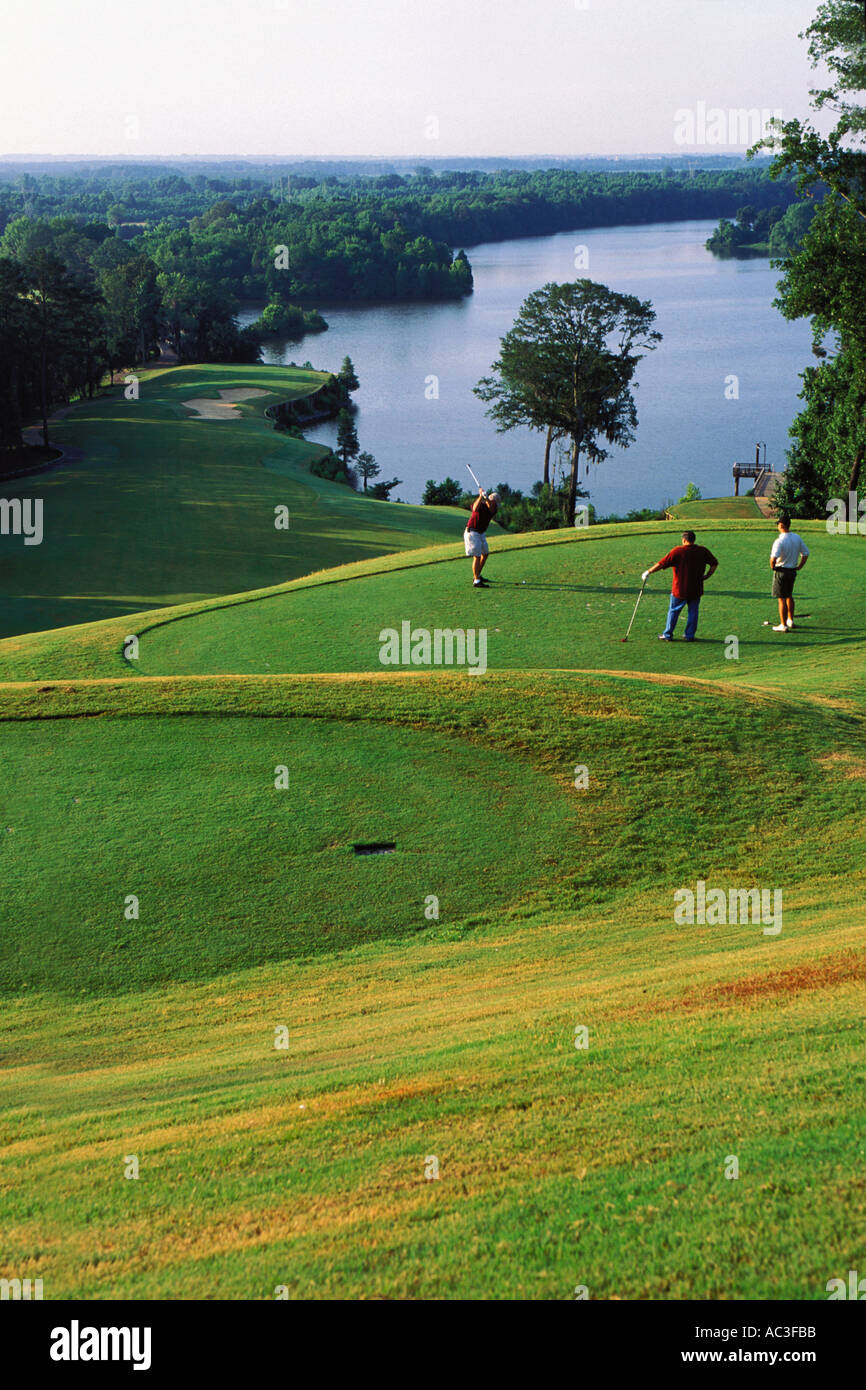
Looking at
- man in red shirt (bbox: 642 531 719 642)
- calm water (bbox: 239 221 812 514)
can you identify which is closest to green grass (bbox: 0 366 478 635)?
calm water (bbox: 239 221 812 514)

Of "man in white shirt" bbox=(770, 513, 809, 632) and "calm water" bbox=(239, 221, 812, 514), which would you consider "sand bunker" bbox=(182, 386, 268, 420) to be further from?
"man in white shirt" bbox=(770, 513, 809, 632)

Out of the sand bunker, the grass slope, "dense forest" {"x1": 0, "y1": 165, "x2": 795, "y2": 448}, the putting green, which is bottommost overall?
the grass slope

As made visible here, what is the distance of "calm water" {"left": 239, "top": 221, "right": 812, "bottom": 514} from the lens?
84.9 m

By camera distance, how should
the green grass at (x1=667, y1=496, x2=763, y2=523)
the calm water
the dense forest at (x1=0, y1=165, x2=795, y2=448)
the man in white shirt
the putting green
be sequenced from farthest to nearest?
the calm water
the dense forest at (x1=0, y1=165, x2=795, y2=448)
the green grass at (x1=667, y1=496, x2=763, y2=523)
the man in white shirt
the putting green

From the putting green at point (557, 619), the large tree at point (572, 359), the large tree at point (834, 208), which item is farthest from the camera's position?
the large tree at point (572, 359)

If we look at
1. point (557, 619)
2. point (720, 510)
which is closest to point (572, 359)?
point (720, 510)

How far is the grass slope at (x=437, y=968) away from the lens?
5.61 metres

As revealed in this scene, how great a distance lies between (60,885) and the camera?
10750 millimetres

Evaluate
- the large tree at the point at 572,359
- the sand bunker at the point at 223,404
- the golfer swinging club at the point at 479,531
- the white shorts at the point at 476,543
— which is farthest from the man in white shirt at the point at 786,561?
the sand bunker at the point at 223,404

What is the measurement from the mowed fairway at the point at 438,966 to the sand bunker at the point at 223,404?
2604 inches

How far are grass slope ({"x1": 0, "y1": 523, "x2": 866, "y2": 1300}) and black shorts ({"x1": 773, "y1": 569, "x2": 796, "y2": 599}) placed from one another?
30.0 inches

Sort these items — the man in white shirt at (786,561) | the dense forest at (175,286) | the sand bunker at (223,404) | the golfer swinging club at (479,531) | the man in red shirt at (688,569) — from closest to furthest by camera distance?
1. the man in red shirt at (688,569)
2. the man in white shirt at (786,561)
3. the golfer swinging club at (479,531)
4. the dense forest at (175,286)
5. the sand bunker at (223,404)

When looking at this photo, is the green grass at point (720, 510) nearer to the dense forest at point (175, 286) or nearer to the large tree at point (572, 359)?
the large tree at point (572, 359)

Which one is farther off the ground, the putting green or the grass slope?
the putting green
